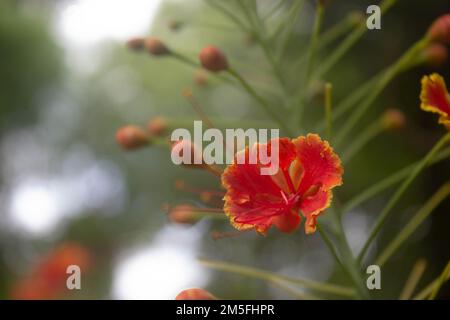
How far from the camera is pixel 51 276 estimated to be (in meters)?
3.76

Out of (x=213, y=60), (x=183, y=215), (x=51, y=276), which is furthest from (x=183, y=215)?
(x=51, y=276)

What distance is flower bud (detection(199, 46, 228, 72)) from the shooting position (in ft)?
5.12

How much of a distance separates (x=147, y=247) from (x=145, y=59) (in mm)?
1487

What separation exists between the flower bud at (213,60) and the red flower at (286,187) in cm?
35

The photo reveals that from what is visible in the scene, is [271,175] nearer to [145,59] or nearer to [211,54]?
[211,54]

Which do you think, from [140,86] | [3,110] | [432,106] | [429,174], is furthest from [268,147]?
[3,110]

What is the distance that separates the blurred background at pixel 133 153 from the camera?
10.6ft

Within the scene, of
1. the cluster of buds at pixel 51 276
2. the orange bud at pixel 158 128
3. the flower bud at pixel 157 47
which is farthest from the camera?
the cluster of buds at pixel 51 276

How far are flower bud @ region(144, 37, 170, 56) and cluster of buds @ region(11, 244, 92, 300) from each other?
162 centimetres

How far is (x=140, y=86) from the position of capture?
203 inches

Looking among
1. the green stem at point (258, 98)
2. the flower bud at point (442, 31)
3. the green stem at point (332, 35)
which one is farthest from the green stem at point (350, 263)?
the green stem at point (332, 35)

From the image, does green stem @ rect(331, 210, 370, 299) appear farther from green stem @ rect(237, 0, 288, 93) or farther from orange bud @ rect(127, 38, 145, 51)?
orange bud @ rect(127, 38, 145, 51)

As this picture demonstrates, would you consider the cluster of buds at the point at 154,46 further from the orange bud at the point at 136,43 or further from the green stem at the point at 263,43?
the green stem at the point at 263,43

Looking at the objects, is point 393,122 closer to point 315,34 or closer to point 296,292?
point 315,34
